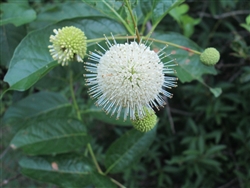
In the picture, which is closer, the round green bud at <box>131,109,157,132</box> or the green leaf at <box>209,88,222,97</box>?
the round green bud at <box>131,109,157,132</box>

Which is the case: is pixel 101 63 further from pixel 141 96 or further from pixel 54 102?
pixel 54 102

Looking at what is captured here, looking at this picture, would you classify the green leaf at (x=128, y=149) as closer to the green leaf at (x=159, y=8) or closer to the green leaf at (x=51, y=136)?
the green leaf at (x=51, y=136)

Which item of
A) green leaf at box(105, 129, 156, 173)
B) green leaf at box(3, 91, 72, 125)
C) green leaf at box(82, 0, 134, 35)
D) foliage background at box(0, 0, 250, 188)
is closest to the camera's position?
green leaf at box(82, 0, 134, 35)

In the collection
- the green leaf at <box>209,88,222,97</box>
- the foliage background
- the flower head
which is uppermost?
the flower head

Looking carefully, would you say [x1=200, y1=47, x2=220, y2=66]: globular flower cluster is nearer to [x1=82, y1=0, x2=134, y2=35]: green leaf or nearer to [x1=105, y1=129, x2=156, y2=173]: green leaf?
[x1=82, y1=0, x2=134, y2=35]: green leaf

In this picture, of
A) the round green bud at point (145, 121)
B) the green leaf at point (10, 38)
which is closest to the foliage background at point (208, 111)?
the green leaf at point (10, 38)

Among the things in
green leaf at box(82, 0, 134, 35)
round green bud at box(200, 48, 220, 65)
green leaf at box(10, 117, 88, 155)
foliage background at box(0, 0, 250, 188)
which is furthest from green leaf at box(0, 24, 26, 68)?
round green bud at box(200, 48, 220, 65)

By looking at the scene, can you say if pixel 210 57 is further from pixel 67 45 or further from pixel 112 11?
pixel 67 45
